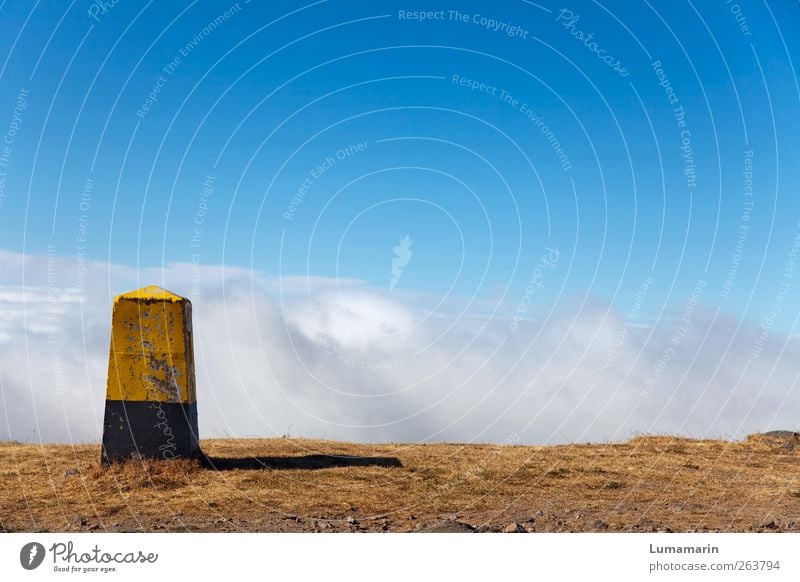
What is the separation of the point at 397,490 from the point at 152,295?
4937mm

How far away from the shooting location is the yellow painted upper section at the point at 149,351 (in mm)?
12562

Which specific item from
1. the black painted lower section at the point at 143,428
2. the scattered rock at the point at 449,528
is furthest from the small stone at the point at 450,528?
the black painted lower section at the point at 143,428

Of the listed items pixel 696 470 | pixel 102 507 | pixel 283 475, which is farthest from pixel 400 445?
pixel 102 507

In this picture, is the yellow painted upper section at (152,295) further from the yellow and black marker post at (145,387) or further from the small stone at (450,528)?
the small stone at (450,528)

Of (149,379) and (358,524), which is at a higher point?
(149,379)

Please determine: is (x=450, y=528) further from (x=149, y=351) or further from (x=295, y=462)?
(x=149, y=351)

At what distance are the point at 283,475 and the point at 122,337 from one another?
333cm

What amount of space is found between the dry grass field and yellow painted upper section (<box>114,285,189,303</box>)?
2560 mm

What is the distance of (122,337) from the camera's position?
1260 centimetres

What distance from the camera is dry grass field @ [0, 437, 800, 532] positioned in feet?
33.2

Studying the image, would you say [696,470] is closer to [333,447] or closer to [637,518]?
[637,518]

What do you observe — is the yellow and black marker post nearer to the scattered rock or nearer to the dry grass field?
the dry grass field

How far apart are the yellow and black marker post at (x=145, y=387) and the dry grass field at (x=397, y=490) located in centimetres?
31

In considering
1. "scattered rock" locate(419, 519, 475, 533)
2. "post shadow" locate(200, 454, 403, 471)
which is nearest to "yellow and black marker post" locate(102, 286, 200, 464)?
"post shadow" locate(200, 454, 403, 471)
